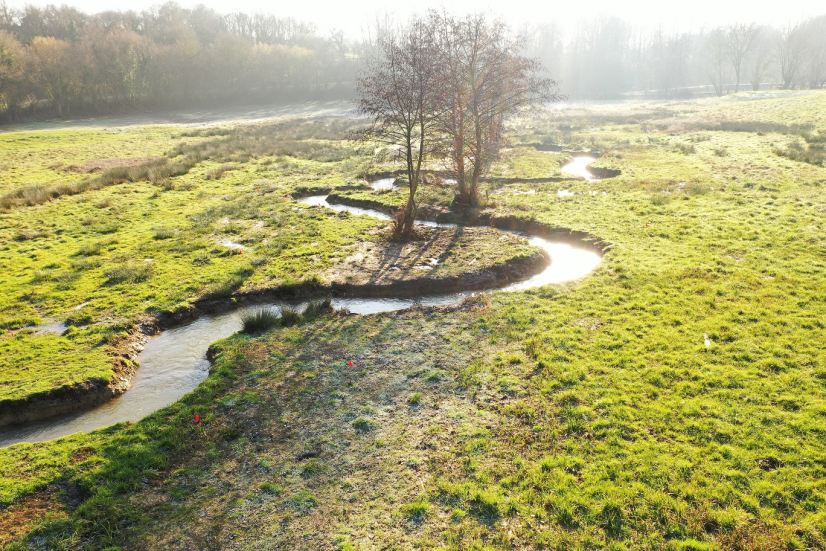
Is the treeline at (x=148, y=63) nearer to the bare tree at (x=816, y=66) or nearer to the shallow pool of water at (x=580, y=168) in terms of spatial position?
the shallow pool of water at (x=580, y=168)

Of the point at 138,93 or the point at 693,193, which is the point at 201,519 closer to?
the point at 693,193

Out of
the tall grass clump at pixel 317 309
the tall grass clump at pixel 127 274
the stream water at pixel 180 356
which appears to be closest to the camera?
the stream water at pixel 180 356

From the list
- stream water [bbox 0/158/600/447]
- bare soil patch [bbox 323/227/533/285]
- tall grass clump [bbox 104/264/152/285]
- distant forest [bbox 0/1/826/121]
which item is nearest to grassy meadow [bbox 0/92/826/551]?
tall grass clump [bbox 104/264/152/285]

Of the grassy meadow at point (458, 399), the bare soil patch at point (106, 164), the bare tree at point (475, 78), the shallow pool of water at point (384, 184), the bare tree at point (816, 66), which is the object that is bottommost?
the grassy meadow at point (458, 399)

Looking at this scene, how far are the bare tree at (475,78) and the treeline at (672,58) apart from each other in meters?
96.5

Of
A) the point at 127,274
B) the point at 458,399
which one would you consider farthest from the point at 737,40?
the point at 127,274

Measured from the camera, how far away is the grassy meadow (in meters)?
7.21

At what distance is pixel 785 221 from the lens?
1856 cm

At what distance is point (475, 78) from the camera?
2366 cm

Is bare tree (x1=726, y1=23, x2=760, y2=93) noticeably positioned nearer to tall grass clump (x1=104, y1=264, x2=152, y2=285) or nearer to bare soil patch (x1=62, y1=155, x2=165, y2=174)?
bare soil patch (x1=62, y1=155, x2=165, y2=174)

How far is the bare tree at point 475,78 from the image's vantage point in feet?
73.9

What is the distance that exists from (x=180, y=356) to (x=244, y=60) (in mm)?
98984

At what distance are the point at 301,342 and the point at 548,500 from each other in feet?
24.9

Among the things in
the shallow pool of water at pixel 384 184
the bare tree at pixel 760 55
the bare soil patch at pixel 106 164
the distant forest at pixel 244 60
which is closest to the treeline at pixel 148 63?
the distant forest at pixel 244 60
